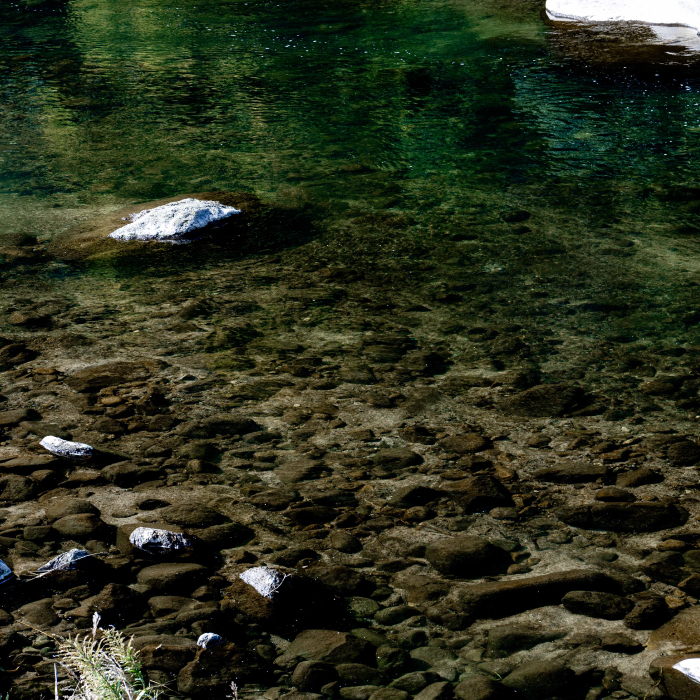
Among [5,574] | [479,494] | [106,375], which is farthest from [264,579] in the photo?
[106,375]

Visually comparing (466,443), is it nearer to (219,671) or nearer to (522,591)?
(522,591)

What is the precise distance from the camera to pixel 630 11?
39.4 feet

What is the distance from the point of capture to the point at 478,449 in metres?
3.40

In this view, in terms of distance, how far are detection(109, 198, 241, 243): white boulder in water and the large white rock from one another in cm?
815

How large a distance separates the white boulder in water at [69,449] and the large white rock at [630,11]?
1054 cm

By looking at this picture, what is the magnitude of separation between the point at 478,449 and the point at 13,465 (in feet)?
6.07

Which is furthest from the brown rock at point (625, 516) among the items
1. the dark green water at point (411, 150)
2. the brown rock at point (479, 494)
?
the dark green water at point (411, 150)

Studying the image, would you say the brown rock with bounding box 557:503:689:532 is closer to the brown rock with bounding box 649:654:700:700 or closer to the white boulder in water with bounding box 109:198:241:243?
the brown rock with bounding box 649:654:700:700

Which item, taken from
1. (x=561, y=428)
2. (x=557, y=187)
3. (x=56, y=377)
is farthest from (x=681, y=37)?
(x=56, y=377)

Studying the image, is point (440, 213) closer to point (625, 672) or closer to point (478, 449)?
point (478, 449)

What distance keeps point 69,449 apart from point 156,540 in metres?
0.81

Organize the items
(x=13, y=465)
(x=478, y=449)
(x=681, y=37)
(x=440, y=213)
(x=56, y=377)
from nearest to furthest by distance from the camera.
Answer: (x=13, y=465), (x=478, y=449), (x=56, y=377), (x=440, y=213), (x=681, y=37)

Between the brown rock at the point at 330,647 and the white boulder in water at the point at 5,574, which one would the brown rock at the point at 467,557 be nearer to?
the brown rock at the point at 330,647

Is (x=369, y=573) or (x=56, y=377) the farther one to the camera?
(x=56, y=377)
